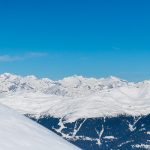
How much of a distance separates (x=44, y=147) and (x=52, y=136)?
5.62 feet

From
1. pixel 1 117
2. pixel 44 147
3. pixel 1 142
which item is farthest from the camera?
pixel 1 117

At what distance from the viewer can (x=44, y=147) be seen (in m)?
8.73

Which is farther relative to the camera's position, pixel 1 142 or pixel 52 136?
pixel 52 136

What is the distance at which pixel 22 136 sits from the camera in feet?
28.7

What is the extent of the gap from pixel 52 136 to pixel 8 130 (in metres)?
1.85

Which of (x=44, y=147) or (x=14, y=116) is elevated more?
(x=14, y=116)

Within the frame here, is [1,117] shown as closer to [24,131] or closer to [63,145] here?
[24,131]

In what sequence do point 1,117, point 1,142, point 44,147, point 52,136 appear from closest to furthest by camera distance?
point 1,142 < point 44,147 < point 1,117 < point 52,136

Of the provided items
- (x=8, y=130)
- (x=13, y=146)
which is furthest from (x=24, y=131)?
(x=13, y=146)

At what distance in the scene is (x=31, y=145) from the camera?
8.47 metres

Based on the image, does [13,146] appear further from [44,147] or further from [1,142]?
[44,147]

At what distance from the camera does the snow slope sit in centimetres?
824

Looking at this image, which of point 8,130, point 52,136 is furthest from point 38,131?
point 8,130

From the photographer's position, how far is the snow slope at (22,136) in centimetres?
824
